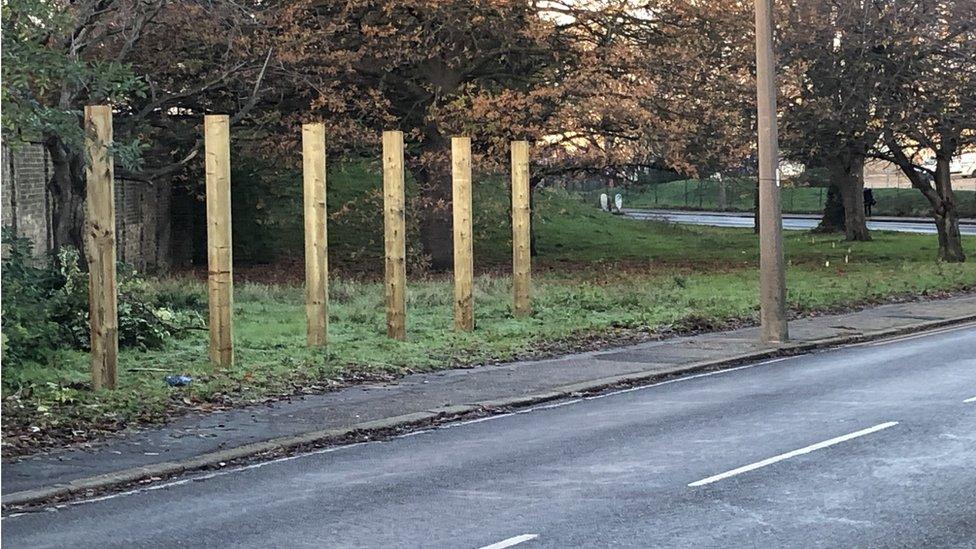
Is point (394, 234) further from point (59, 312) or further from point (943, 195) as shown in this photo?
point (943, 195)

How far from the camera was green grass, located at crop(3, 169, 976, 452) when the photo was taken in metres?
13.3

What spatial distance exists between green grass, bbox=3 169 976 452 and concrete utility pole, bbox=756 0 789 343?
203 centimetres

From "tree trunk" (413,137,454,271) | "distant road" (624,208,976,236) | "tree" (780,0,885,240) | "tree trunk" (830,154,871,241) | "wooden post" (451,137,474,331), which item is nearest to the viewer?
"wooden post" (451,137,474,331)

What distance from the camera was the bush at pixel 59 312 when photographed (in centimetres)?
1409

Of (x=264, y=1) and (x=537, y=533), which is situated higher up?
(x=264, y=1)

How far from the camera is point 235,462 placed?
10625 millimetres

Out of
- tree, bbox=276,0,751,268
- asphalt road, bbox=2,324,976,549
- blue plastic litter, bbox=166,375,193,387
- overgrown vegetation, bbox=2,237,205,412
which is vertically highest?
tree, bbox=276,0,751,268

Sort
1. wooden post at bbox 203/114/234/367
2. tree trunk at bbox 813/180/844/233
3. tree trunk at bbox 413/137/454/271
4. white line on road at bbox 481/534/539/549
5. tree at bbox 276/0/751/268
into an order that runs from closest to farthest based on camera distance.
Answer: white line on road at bbox 481/534/539/549 → wooden post at bbox 203/114/234/367 → tree at bbox 276/0/751/268 → tree trunk at bbox 413/137/454/271 → tree trunk at bbox 813/180/844/233

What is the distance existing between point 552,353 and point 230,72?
1150 centimetres

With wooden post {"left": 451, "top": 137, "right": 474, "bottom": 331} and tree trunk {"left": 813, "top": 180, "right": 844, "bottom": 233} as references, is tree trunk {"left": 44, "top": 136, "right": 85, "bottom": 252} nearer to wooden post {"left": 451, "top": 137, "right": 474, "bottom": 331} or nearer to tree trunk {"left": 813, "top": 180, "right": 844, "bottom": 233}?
wooden post {"left": 451, "top": 137, "right": 474, "bottom": 331}

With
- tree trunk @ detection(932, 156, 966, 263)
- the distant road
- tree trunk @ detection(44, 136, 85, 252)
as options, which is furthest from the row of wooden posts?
the distant road

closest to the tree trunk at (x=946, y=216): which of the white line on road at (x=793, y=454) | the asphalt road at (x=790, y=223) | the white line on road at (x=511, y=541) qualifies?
the asphalt road at (x=790, y=223)

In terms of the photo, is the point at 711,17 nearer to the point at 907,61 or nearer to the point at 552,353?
the point at 907,61

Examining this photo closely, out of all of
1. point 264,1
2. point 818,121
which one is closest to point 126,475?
point 264,1
